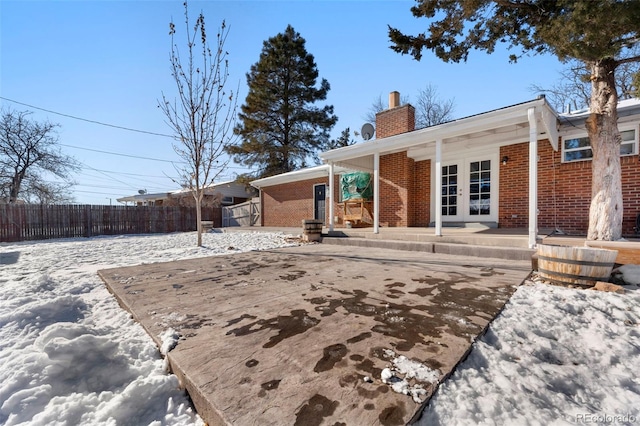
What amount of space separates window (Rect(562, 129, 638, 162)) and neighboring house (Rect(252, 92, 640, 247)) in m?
0.02

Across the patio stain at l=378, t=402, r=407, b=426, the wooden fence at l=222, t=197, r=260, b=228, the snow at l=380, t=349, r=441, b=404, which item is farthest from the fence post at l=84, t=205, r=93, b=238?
the patio stain at l=378, t=402, r=407, b=426

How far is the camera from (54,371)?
155cm

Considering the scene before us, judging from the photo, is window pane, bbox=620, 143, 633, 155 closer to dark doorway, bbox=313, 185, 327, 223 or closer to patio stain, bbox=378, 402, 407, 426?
patio stain, bbox=378, 402, 407, 426

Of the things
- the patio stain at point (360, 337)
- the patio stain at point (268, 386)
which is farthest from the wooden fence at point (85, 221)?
the patio stain at point (360, 337)

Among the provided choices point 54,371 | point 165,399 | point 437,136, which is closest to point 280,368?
point 165,399

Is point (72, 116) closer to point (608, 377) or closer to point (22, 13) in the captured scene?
point (22, 13)

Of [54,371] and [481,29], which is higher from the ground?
[481,29]

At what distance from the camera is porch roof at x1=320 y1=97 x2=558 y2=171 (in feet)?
16.2

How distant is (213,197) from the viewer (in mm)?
20047

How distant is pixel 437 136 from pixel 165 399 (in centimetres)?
622

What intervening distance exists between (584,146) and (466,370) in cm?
728
